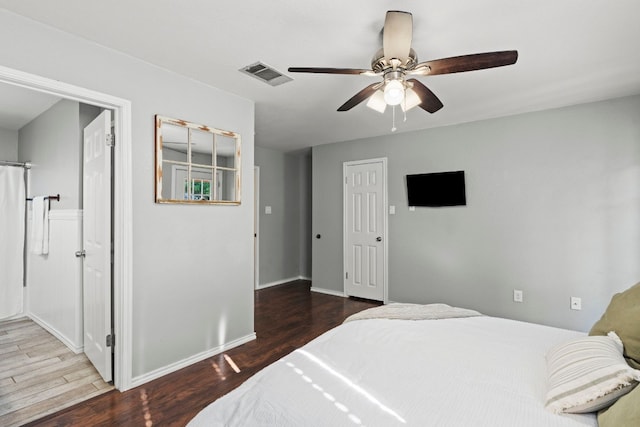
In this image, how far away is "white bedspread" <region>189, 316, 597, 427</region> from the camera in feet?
3.51

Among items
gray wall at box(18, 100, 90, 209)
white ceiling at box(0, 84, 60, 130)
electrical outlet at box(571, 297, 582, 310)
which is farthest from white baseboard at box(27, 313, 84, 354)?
electrical outlet at box(571, 297, 582, 310)

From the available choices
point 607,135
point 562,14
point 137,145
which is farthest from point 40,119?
point 607,135

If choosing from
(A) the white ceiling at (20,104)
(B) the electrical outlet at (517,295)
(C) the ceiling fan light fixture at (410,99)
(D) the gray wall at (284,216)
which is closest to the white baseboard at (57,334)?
(A) the white ceiling at (20,104)

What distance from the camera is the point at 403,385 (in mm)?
1253

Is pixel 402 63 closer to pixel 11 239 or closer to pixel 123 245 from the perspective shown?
pixel 123 245

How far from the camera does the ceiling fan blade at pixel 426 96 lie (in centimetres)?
198

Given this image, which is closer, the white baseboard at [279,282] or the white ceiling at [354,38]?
the white ceiling at [354,38]

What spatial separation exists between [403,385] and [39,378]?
2.84m

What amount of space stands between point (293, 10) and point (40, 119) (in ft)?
11.6

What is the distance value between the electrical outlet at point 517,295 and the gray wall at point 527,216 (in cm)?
4

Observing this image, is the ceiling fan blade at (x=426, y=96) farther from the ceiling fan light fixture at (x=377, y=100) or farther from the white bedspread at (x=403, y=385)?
the white bedspread at (x=403, y=385)

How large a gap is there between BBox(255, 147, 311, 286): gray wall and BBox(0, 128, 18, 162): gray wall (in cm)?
314

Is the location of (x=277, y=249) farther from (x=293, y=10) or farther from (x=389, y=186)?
(x=293, y=10)

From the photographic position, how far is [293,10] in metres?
1.77
